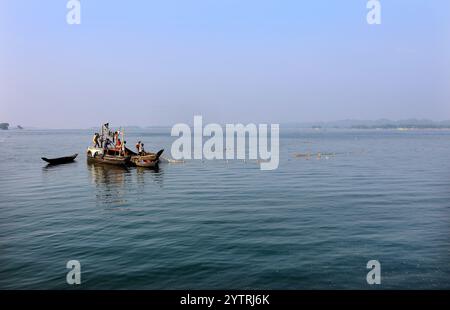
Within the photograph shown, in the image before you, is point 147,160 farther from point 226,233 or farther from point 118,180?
point 226,233

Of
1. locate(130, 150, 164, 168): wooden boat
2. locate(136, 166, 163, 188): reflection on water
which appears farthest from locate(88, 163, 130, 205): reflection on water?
locate(130, 150, 164, 168): wooden boat

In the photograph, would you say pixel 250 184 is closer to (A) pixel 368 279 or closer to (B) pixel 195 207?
(B) pixel 195 207

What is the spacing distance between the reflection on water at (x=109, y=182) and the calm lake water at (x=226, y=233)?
0.75 feet

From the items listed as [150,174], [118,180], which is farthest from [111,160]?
[118,180]

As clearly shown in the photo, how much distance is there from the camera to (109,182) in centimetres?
3797

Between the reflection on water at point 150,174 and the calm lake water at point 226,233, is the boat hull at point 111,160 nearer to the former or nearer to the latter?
the reflection on water at point 150,174

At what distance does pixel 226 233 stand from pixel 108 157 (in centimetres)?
3397

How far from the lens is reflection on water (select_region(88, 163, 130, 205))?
29.5m

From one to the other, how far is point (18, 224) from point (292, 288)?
57.0ft

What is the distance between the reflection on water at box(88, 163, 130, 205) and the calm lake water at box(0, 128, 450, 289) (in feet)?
0.75

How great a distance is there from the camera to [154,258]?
16.0 meters
